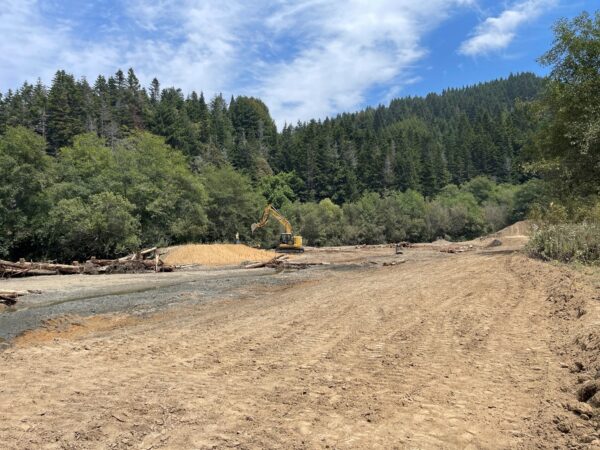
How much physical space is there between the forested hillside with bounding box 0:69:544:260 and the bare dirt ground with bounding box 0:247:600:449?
78.9 ft

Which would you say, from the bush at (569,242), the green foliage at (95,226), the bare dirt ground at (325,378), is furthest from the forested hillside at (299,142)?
the bare dirt ground at (325,378)

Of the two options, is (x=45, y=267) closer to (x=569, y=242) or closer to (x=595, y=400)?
(x=569, y=242)

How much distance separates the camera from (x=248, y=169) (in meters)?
112

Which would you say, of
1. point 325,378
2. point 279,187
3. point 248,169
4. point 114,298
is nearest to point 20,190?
point 114,298

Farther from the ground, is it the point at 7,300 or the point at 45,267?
the point at 45,267

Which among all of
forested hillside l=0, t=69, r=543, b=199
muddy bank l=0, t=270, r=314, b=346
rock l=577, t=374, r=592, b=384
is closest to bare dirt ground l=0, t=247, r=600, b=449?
rock l=577, t=374, r=592, b=384

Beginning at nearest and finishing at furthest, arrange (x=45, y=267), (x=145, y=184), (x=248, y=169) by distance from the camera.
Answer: (x=45, y=267) → (x=145, y=184) → (x=248, y=169)

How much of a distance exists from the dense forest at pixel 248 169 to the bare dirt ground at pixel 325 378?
14.0m

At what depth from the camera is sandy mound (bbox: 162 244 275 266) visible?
1325 inches

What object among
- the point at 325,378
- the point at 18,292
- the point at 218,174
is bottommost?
the point at 325,378

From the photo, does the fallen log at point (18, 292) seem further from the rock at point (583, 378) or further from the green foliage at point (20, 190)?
the green foliage at point (20, 190)

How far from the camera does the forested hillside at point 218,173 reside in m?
37.2

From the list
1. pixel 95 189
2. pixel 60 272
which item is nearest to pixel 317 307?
pixel 60 272

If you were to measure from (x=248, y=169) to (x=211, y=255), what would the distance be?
3127 inches
